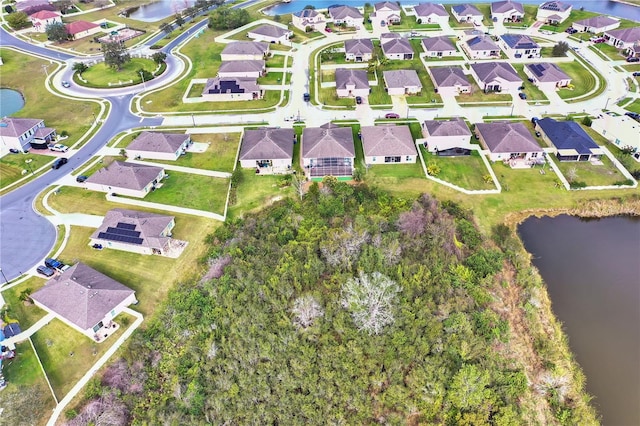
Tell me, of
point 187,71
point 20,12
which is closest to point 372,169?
point 187,71

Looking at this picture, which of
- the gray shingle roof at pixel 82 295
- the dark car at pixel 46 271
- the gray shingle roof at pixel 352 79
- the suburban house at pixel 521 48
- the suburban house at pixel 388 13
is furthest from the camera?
the suburban house at pixel 388 13

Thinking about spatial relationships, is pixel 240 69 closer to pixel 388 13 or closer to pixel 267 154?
pixel 267 154

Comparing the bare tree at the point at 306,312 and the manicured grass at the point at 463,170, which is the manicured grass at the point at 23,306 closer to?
the bare tree at the point at 306,312

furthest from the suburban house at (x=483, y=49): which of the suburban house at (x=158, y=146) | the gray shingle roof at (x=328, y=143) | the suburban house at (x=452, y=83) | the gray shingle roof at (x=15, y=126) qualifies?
the gray shingle roof at (x=15, y=126)

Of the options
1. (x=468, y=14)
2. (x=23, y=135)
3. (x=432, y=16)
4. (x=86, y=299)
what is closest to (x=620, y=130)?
(x=468, y=14)

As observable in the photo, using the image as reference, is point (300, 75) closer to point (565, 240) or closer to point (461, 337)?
point (565, 240)
